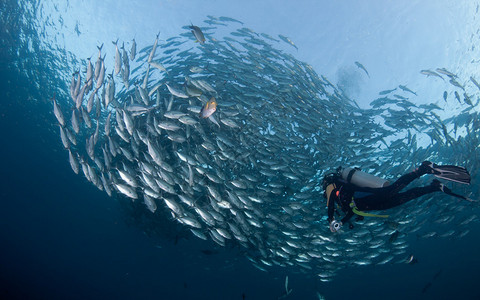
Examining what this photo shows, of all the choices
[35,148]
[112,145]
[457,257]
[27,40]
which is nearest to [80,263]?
[35,148]

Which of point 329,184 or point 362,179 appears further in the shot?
point 329,184

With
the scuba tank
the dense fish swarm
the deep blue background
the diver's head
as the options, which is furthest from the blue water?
the scuba tank

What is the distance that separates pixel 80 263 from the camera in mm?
34469

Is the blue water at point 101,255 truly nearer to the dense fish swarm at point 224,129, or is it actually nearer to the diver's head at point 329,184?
the dense fish swarm at point 224,129

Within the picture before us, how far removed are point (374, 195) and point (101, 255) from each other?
4280cm

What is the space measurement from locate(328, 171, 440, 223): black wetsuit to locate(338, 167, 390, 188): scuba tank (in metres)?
0.10

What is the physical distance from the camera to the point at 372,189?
5.75m

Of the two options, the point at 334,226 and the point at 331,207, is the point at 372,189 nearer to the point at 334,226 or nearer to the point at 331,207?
the point at 331,207

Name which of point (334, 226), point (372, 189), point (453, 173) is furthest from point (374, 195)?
point (453, 173)

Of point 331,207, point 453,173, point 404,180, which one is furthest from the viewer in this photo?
point 331,207

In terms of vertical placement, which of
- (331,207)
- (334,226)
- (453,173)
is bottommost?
(334,226)

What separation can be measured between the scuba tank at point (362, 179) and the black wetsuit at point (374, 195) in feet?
0.34

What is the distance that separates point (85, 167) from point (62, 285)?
37134 mm

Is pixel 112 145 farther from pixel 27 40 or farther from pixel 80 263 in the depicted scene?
pixel 80 263
